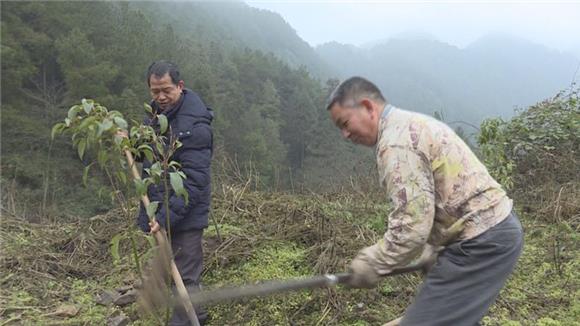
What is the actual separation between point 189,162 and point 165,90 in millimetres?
456

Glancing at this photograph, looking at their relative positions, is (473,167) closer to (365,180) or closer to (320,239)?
(320,239)

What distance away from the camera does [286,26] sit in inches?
5349

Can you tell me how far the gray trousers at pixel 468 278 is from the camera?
2.01 metres

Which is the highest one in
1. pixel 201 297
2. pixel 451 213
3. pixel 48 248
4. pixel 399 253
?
pixel 451 213

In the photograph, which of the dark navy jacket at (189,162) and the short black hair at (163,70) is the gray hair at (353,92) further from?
the short black hair at (163,70)

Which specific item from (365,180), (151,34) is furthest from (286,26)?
(365,180)

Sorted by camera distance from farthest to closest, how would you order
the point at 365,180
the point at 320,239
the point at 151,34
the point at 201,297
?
the point at 151,34
the point at 365,180
the point at 320,239
the point at 201,297

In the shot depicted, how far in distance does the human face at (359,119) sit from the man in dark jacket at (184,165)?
1.17 metres

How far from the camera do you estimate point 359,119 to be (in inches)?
80.9

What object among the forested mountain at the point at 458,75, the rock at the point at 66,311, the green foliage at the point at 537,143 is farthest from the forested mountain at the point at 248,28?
the rock at the point at 66,311

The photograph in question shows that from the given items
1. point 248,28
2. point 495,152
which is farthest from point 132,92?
point 248,28

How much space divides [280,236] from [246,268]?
1.73 feet

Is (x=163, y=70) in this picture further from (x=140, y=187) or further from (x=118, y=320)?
(x=118, y=320)

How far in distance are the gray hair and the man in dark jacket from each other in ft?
3.94
